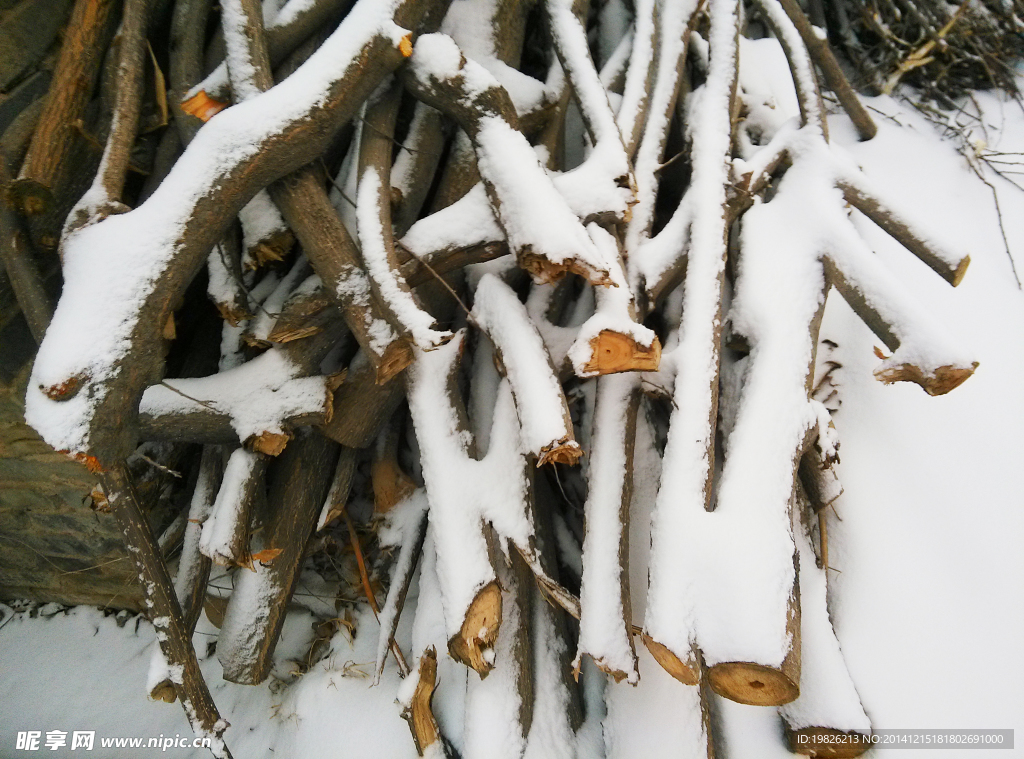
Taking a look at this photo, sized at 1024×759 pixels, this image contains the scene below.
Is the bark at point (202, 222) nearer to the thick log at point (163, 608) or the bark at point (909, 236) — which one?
the thick log at point (163, 608)

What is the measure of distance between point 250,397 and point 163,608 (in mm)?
569

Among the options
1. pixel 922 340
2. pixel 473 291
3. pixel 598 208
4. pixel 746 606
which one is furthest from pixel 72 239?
pixel 922 340

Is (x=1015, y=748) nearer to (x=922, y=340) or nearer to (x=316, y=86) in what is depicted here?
(x=922, y=340)

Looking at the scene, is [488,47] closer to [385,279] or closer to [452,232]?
[452,232]

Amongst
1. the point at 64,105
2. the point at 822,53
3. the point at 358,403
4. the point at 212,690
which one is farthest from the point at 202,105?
the point at 822,53

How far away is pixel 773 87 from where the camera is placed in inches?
87.9

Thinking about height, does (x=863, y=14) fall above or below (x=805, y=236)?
above

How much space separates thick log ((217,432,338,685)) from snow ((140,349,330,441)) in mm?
216

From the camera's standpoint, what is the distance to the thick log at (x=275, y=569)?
1572 mm

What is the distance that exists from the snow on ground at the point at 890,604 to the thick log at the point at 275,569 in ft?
0.93

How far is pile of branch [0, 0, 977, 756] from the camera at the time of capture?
118cm

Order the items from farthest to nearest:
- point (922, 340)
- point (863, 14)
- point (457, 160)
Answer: point (863, 14), point (457, 160), point (922, 340)

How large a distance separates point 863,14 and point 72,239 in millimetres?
3148

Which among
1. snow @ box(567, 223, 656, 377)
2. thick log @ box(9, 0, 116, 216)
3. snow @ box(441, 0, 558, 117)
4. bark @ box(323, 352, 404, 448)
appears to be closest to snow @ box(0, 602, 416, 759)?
bark @ box(323, 352, 404, 448)
